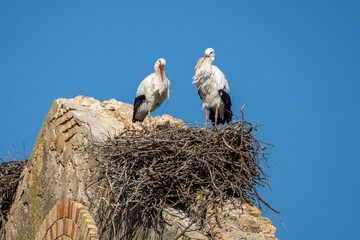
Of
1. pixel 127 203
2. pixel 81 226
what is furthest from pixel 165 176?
pixel 81 226

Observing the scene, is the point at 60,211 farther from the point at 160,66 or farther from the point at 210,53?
the point at 210,53

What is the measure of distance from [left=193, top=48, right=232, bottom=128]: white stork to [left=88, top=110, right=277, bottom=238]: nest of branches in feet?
6.79

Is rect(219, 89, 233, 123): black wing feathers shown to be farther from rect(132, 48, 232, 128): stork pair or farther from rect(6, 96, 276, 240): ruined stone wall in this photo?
rect(6, 96, 276, 240): ruined stone wall

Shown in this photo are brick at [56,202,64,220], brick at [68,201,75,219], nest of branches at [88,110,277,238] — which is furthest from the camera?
brick at [56,202,64,220]

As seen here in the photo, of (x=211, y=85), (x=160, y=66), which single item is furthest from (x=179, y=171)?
(x=160, y=66)

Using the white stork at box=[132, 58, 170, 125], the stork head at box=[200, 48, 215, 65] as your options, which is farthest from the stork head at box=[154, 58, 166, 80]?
the stork head at box=[200, 48, 215, 65]

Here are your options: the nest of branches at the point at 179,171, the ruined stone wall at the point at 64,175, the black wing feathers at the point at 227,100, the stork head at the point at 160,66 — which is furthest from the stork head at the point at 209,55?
the nest of branches at the point at 179,171

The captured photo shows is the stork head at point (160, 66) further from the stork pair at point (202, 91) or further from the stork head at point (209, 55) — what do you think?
the stork head at point (209, 55)

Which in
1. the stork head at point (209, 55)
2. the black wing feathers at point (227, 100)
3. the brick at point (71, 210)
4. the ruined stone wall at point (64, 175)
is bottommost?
the brick at point (71, 210)

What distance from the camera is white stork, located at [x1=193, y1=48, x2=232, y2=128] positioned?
8.23 meters

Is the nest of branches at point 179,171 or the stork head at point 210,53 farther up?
the stork head at point 210,53

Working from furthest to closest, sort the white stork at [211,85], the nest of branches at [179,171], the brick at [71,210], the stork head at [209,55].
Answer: the stork head at [209,55], the white stork at [211,85], the brick at [71,210], the nest of branches at [179,171]

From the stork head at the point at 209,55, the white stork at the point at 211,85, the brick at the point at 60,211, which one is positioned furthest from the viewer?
the stork head at the point at 209,55

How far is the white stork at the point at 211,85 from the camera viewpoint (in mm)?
8234
